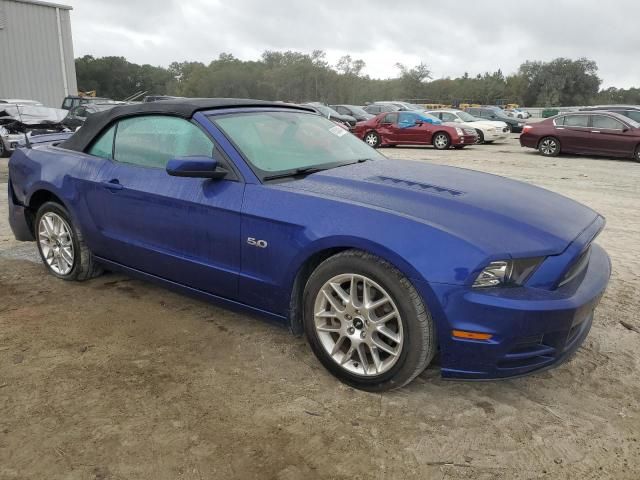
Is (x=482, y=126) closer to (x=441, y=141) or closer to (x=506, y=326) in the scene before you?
(x=441, y=141)

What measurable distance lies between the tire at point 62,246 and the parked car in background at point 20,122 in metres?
9.60

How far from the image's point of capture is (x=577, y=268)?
265 cm

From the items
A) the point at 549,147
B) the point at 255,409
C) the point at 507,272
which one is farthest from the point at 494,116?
the point at 255,409

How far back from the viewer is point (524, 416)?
251 cm

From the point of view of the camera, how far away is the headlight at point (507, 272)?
2.33 metres

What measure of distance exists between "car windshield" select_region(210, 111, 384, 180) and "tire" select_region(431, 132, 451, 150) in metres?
13.5

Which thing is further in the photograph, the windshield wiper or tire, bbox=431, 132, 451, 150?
tire, bbox=431, 132, 451, 150

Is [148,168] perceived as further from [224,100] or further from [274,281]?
[274,281]

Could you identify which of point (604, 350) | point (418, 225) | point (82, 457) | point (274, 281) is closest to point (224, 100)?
point (274, 281)

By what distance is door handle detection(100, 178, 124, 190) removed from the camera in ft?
11.6

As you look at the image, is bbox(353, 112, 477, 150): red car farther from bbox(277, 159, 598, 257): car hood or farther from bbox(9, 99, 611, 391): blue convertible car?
bbox(277, 159, 598, 257): car hood

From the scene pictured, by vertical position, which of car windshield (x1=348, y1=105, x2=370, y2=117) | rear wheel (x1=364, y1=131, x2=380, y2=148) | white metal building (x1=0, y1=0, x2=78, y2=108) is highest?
white metal building (x1=0, y1=0, x2=78, y2=108)

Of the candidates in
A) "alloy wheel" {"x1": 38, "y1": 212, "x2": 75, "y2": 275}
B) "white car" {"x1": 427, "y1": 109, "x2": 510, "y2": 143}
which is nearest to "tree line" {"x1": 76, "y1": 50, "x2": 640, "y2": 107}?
"white car" {"x1": 427, "y1": 109, "x2": 510, "y2": 143}

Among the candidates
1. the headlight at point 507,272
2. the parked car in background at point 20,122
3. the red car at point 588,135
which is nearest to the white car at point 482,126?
the red car at point 588,135
